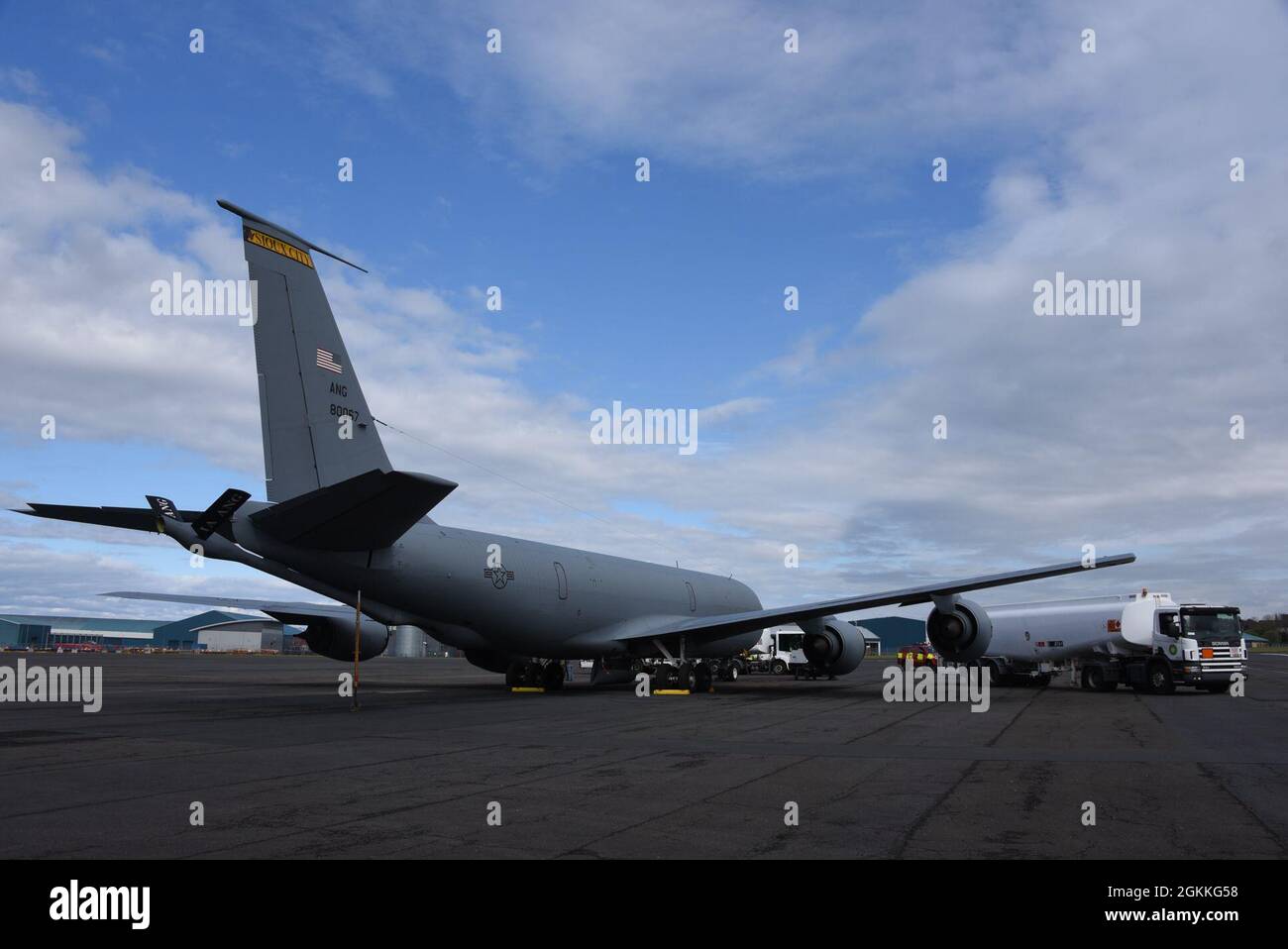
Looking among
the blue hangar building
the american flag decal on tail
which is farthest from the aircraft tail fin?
the blue hangar building

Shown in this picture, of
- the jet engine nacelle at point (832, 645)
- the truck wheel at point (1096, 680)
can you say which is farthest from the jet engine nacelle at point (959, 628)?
the truck wheel at point (1096, 680)

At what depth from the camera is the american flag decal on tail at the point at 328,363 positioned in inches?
799

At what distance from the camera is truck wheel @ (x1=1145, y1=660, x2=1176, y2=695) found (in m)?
30.3

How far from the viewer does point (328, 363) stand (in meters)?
20.5

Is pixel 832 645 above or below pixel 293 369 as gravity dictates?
below

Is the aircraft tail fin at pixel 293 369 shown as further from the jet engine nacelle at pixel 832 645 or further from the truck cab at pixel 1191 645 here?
the truck cab at pixel 1191 645

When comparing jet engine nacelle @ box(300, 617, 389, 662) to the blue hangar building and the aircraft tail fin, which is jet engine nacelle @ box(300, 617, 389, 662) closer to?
the aircraft tail fin

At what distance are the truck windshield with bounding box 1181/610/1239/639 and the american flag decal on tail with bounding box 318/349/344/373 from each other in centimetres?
2601

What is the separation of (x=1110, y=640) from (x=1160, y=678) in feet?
7.68

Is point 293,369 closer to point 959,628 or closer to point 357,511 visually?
point 357,511

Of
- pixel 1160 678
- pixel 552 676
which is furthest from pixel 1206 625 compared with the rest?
pixel 552 676

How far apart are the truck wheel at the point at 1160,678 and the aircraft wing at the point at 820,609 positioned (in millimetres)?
8321
